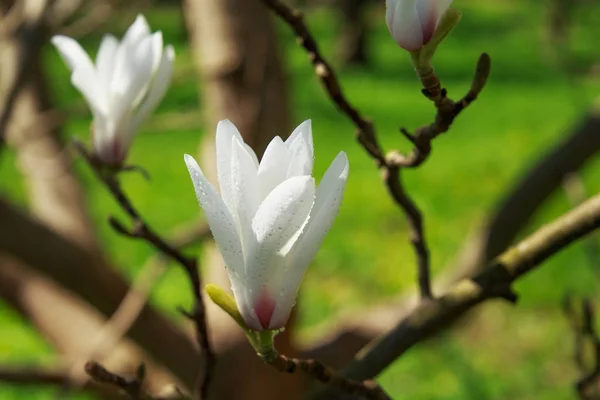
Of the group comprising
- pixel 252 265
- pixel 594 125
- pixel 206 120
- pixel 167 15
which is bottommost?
pixel 167 15

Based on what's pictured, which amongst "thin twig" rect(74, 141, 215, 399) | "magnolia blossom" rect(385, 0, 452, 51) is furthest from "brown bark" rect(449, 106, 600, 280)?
"magnolia blossom" rect(385, 0, 452, 51)

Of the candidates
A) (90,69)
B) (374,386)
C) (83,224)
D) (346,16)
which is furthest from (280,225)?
(346,16)

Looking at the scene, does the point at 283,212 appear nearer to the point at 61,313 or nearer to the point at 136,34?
the point at 136,34

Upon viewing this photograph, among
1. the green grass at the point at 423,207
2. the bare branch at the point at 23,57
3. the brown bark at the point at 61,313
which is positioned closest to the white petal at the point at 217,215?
the bare branch at the point at 23,57

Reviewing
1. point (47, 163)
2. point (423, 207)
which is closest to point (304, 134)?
point (47, 163)

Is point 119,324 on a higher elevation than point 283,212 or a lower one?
lower

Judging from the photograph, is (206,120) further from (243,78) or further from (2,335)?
(2,335)

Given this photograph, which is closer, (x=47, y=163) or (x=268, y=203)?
(x=268, y=203)
